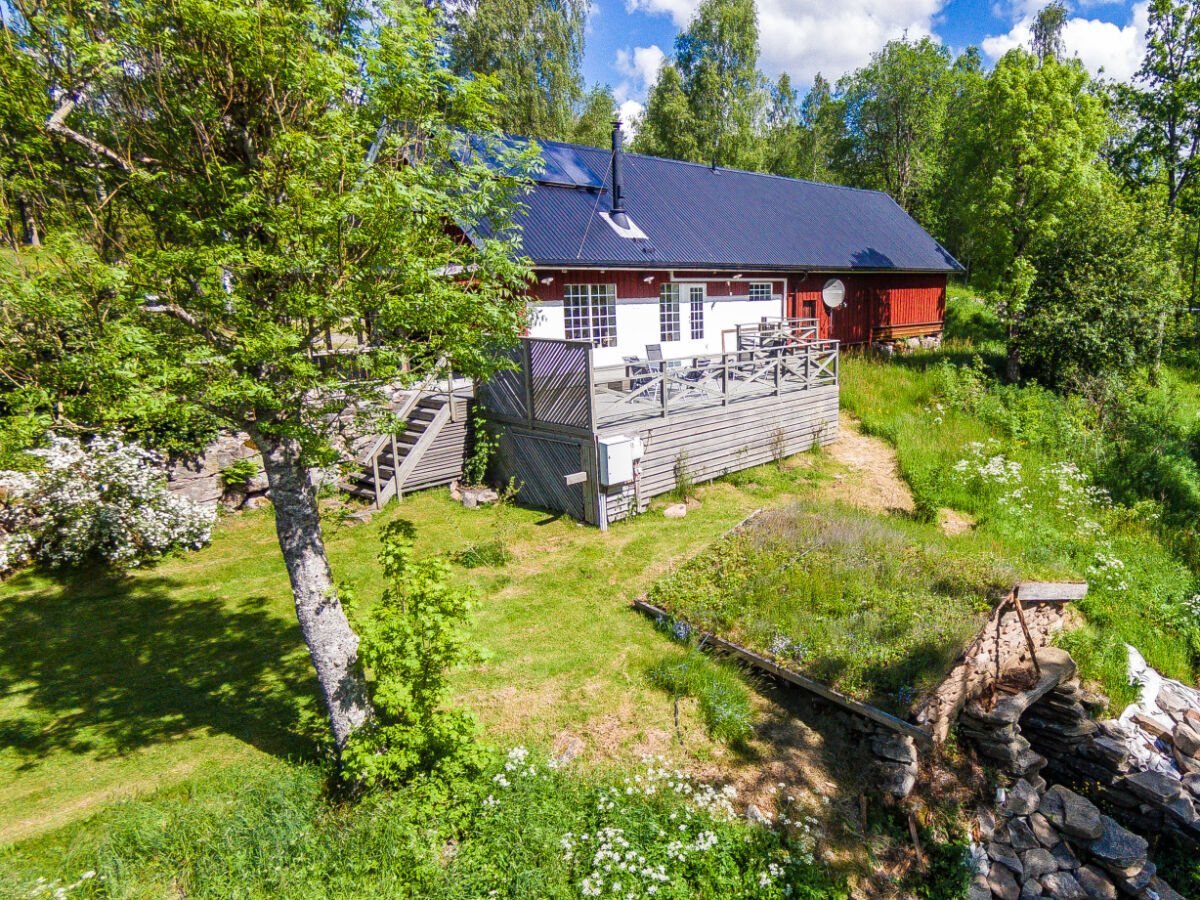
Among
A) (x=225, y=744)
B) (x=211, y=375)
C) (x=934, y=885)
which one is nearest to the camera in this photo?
(x=211, y=375)

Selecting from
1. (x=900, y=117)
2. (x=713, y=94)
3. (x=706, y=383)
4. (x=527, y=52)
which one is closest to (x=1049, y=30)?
(x=900, y=117)

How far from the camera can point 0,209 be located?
12.6 feet

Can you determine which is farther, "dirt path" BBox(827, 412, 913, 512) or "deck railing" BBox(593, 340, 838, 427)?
"dirt path" BBox(827, 412, 913, 512)

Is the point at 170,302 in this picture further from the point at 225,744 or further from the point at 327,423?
the point at 225,744

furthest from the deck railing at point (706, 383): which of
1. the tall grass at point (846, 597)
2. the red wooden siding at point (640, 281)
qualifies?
the tall grass at point (846, 597)

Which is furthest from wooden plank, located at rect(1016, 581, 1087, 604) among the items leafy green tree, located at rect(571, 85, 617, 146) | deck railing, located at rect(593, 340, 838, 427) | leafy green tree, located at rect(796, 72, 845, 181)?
leafy green tree, located at rect(796, 72, 845, 181)

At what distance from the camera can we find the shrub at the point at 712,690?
6.24 metres

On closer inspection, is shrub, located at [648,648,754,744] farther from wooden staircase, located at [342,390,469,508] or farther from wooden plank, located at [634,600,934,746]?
wooden staircase, located at [342,390,469,508]

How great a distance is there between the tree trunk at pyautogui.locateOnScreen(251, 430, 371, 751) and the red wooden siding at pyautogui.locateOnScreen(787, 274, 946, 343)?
17.2 meters

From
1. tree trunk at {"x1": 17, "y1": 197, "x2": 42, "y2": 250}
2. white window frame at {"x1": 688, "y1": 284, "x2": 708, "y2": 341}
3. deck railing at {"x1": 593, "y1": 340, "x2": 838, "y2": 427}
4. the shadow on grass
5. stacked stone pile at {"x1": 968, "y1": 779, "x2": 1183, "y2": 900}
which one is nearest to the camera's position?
tree trunk at {"x1": 17, "y1": 197, "x2": 42, "y2": 250}

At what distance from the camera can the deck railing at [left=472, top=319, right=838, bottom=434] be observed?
414 inches

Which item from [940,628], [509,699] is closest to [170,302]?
[509,699]

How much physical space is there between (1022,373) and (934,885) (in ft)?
53.8

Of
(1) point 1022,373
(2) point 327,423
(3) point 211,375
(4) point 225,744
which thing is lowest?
(4) point 225,744
